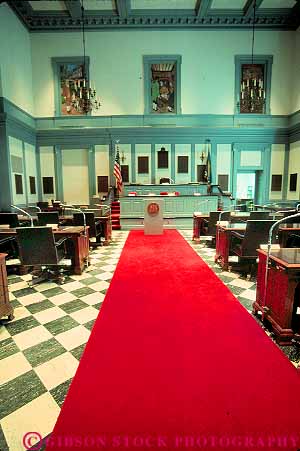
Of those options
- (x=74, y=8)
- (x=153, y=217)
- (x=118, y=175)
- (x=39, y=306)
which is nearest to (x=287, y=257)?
(x=39, y=306)

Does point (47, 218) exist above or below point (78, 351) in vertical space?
above

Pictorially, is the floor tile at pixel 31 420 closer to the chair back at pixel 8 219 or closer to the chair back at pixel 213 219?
the chair back at pixel 8 219

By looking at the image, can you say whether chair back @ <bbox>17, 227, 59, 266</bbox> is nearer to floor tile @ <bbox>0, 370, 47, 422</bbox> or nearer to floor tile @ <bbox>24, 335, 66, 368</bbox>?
floor tile @ <bbox>24, 335, 66, 368</bbox>

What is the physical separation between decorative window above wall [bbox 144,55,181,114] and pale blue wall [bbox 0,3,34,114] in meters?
5.39

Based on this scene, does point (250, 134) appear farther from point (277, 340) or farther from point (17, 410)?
point (17, 410)

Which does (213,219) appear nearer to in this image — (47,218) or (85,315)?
(47,218)

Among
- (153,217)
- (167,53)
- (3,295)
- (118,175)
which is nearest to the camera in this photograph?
(3,295)

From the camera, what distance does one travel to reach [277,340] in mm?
2447

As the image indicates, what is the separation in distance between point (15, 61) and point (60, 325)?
38.2ft

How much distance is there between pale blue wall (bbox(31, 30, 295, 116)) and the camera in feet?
38.9

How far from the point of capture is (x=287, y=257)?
257 cm

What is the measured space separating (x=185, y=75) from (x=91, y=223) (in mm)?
9899

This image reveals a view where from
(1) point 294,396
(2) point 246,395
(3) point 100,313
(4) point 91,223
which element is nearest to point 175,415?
(2) point 246,395

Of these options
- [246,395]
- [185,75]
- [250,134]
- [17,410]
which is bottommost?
[17,410]
